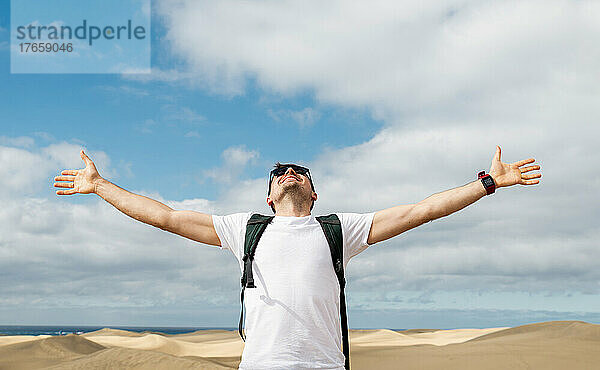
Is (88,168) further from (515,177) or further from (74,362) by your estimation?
(74,362)

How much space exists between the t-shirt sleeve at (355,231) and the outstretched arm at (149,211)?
97 cm

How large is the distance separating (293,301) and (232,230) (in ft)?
2.58

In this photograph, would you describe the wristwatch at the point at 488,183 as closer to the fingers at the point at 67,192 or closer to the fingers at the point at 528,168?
the fingers at the point at 528,168

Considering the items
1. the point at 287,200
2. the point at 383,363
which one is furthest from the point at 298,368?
the point at 383,363

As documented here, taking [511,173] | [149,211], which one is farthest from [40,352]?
[511,173]

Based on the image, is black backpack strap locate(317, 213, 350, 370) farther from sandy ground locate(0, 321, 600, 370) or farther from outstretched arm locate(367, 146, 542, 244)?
sandy ground locate(0, 321, 600, 370)

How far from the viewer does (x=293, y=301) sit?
4148 millimetres

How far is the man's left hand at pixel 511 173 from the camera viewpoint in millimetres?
4812

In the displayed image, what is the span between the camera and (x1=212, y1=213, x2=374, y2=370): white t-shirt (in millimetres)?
4070

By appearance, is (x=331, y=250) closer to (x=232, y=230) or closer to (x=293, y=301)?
(x=293, y=301)

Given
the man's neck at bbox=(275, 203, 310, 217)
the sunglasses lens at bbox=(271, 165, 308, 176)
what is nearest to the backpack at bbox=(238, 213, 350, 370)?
the man's neck at bbox=(275, 203, 310, 217)

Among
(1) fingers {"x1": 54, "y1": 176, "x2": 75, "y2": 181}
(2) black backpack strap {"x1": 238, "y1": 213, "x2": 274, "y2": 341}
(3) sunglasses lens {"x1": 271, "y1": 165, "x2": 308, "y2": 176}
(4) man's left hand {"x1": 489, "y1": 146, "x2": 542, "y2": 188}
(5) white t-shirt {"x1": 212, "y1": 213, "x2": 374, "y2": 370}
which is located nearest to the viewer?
(5) white t-shirt {"x1": 212, "y1": 213, "x2": 374, "y2": 370}

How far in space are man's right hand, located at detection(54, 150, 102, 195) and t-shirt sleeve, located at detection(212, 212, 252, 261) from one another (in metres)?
1.06

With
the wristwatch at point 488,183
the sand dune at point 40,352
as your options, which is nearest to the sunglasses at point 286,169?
the wristwatch at point 488,183
